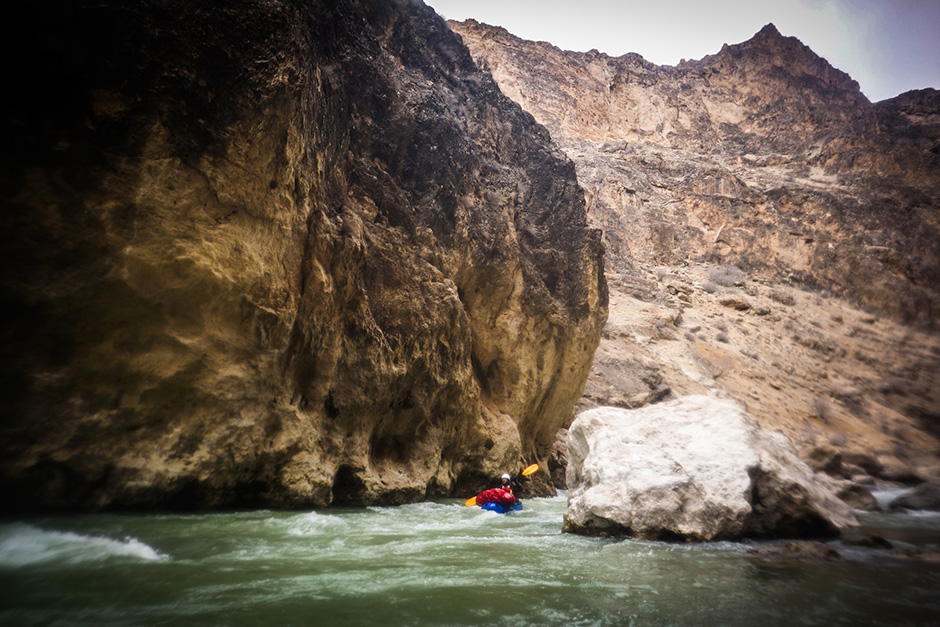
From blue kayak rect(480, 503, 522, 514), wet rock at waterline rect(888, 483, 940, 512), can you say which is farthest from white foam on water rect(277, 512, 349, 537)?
wet rock at waterline rect(888, 483, 940, 512)

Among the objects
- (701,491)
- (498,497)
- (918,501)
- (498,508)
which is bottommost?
(918,501)

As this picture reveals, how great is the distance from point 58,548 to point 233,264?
331 centimetres

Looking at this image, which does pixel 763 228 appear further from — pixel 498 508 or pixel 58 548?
pixel 58 548

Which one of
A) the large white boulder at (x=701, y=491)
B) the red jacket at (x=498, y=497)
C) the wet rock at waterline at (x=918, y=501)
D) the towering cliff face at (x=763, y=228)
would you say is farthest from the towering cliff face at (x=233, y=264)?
the towering cliff face at (x=763, y=228)

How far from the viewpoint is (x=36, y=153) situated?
14.8 feet

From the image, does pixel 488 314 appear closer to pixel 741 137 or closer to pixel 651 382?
pixel 651 382

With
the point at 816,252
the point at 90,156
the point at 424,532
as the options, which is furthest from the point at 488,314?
the point at 816,252

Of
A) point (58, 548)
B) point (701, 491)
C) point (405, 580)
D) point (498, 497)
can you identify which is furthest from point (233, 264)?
point (701, 491)

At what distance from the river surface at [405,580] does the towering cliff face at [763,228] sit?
1531 centimetres

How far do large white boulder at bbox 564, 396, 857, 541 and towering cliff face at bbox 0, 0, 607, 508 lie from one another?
4097 mm

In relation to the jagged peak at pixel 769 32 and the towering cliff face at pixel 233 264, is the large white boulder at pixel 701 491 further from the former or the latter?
the jagged peak at pixel 769 32

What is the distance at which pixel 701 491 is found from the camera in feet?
17.6

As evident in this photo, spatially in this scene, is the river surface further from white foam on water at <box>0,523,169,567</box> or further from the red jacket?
the red jacket

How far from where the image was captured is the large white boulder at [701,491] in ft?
17.1
